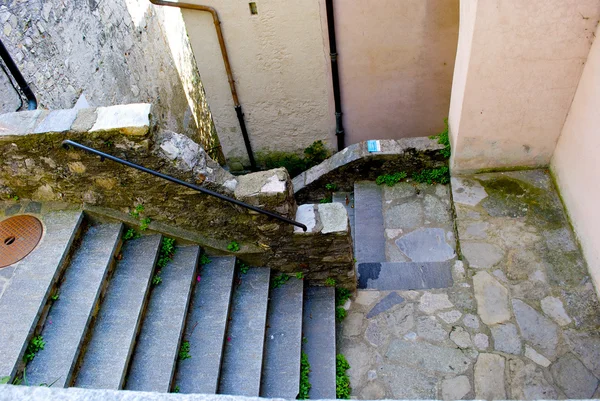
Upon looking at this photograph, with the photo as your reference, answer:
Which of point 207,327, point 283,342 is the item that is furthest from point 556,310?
point 207,327

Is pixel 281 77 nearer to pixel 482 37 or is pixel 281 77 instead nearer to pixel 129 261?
pixel 482 37

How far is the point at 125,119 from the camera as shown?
11.2 ft

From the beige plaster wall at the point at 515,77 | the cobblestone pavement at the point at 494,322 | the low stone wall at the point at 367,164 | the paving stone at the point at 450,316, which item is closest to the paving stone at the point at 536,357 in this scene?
the cobblestone pavement at the point at 494,322

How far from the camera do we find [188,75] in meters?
9.55

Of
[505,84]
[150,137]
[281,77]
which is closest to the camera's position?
[150,137]

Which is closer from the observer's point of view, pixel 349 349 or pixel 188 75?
pixel 349 349

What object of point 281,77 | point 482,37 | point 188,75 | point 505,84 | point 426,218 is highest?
point 482,37

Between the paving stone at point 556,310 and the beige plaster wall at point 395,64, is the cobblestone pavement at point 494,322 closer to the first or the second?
the paving stone at point 556,310

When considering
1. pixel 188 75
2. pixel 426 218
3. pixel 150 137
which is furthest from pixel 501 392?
pixel 188 75

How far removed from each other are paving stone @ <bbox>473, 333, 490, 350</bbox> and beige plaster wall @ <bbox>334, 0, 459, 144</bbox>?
3405 millimetres

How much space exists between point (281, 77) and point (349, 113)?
1046 mm

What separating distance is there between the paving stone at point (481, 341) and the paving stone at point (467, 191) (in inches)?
55.3

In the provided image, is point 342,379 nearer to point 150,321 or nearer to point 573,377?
point 150,321

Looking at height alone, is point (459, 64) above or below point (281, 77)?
above
